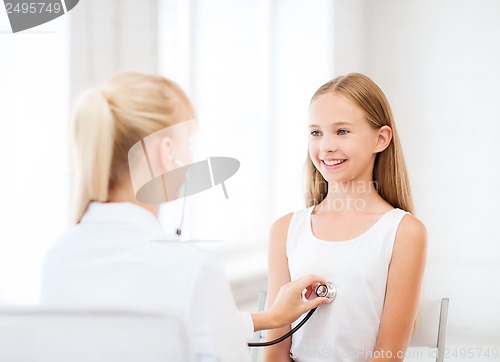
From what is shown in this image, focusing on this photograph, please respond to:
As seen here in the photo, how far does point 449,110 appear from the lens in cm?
114

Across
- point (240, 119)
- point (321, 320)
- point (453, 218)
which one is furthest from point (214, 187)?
point (453, 218)

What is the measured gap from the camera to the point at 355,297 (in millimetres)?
1007

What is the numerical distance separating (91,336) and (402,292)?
1.52 feet

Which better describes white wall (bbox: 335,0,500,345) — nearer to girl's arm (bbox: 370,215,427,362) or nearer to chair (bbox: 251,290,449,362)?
chair (bbox: 251,290,449,362)

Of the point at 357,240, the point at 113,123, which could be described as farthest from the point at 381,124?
the point at 113,123

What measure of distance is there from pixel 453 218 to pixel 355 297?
0.27m

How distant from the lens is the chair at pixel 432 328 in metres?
1.08

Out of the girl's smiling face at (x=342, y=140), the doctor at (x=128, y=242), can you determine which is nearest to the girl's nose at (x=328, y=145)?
the girl's smiling face at (x=342, y=140)

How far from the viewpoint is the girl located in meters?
0.99

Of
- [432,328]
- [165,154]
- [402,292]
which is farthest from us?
[432,328]

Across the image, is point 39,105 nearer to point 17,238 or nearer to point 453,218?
point 17,238

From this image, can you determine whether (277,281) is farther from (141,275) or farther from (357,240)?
(141,275)

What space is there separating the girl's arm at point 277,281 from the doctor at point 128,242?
275mm

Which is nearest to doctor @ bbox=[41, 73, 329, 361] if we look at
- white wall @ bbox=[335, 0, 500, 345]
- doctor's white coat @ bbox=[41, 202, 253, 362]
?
doctor's white coat @ bbox=[41, 202, 253, 362]
